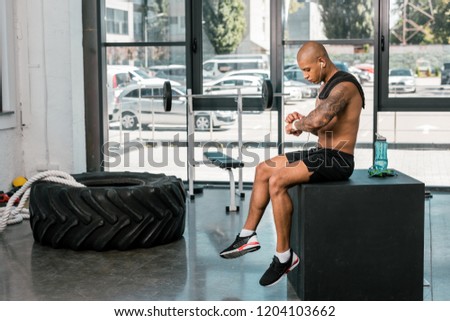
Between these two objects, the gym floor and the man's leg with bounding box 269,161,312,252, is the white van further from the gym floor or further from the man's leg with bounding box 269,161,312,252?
the man's leg with bounding box 269,161,312,252

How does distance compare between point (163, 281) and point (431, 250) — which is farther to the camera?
point (431, 250)

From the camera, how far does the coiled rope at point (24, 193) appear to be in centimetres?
484

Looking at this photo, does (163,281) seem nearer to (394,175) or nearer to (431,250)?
(394,175)

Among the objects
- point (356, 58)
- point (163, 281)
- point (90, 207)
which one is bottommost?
point (163, 281)

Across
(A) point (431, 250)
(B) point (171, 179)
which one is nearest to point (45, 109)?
(B) point (171, 179)

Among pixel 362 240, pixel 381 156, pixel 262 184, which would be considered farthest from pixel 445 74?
pixel 362 240

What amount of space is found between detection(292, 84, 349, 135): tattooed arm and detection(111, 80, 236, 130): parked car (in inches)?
137

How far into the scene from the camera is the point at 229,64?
7109 mm

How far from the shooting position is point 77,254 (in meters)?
4.57

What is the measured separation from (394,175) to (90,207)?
1818mm

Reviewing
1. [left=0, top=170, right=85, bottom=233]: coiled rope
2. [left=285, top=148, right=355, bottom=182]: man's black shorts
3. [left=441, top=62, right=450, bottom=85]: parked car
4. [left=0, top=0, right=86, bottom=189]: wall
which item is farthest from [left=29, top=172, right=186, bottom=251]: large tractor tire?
[left=441, top=62, right=450, bottom=85]: parked car

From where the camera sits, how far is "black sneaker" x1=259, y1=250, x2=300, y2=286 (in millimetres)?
3646

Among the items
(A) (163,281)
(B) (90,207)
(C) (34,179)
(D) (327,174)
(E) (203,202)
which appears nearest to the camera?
(D) (327,174)

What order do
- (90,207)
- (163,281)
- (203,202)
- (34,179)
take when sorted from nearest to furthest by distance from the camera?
1. (163,281)
2. (90,207)
3. (34,179)
4. (203,202)
